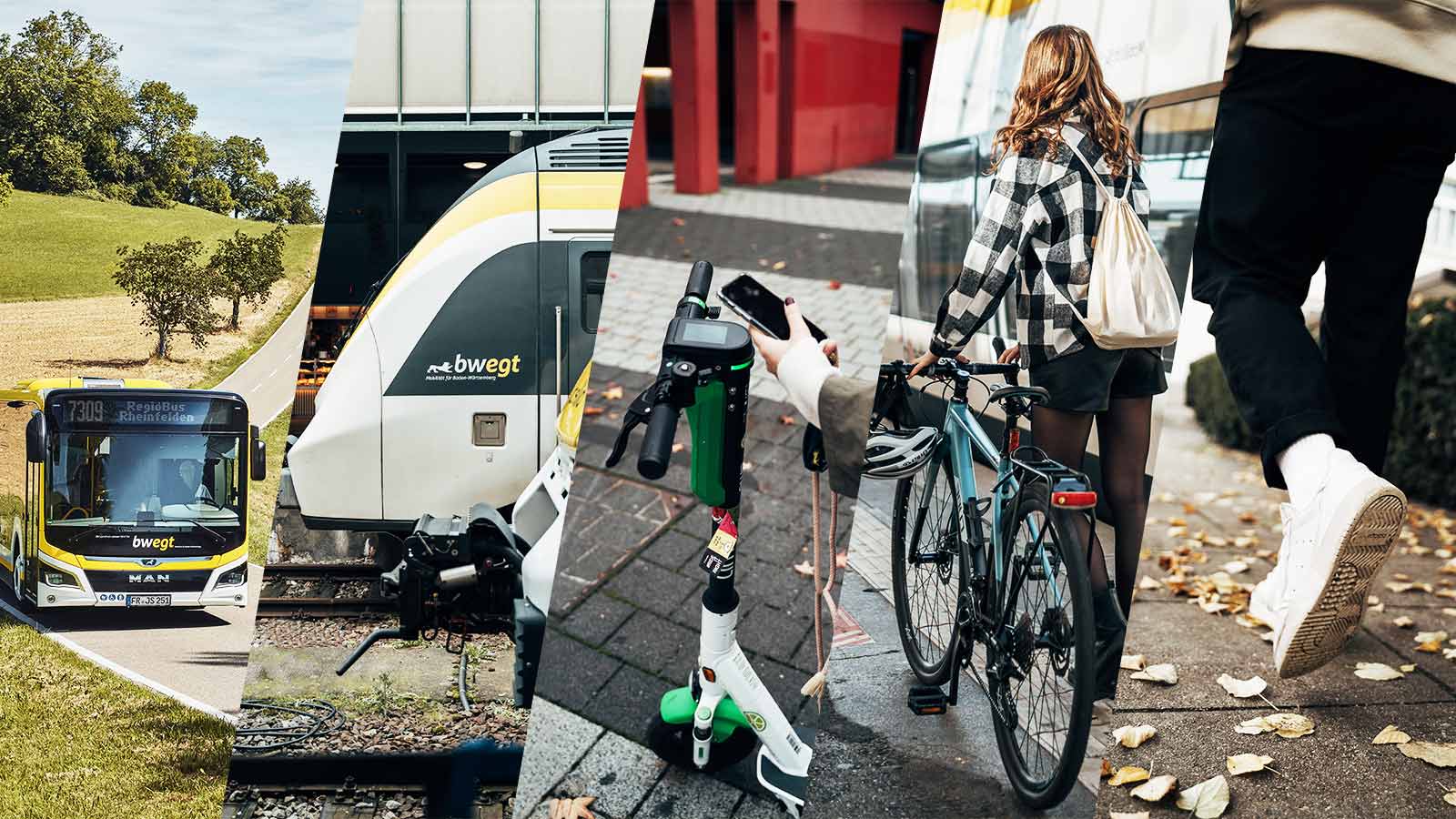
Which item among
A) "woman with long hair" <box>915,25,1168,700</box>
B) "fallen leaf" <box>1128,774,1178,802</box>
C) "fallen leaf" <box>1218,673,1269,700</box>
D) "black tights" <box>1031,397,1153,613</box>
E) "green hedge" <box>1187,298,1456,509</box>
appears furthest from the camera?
"green hedge" <box>1187,298,1456,509</box>

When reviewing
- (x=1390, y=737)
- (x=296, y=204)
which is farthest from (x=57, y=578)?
(x=1390, y=737)

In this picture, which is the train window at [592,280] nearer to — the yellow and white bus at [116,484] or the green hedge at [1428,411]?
the yellow and white bus at [116,484]

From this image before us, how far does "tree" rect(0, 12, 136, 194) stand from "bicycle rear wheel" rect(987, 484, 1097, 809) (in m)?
1.85

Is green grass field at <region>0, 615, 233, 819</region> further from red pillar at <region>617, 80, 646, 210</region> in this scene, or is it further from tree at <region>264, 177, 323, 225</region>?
red pillar at <region>617, 80, 646, 210</region>

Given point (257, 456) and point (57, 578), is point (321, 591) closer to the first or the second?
point (257, 456)

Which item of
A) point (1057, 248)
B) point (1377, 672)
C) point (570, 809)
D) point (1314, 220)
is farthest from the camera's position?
point (1377, 672)

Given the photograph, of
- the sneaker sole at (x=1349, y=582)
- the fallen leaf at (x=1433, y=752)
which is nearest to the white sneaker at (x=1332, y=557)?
the sneaker sole at (x=1349, y=582)

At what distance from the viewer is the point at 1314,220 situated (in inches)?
71.5

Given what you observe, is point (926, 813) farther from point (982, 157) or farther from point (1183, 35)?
point (1183, 35)

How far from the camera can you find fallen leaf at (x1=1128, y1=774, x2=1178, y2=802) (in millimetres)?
2389

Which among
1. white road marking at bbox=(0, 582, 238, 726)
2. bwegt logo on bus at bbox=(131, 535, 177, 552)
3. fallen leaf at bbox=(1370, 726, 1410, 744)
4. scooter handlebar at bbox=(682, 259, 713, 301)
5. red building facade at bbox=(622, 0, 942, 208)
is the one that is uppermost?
red building facade at bbox=(622, 0, 942, 208)

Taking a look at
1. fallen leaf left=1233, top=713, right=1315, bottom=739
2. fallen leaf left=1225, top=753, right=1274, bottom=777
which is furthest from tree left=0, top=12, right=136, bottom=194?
fallen leaf left=1233, top=713, right=1315, bottom=739

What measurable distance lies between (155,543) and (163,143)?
0.78 meters

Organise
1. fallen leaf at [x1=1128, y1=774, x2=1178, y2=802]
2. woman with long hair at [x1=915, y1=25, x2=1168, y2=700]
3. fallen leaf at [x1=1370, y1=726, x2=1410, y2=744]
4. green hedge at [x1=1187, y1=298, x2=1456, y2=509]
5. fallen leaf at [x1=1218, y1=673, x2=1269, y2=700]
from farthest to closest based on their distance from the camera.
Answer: green hedge at [x1=1187, y1=298, x2=1456, y2=509], fallen leaf at [x1=1218, y1=673, x2=1269, y2=700], fallen leaf at [x1=1370, y1=726, x2=1410, y2=744], fallen leaf at [x1=1128, y1=774, x2=1178, y2=802], woman with long hair at [x1=915, y1=25, x2=1168, y2=700]
